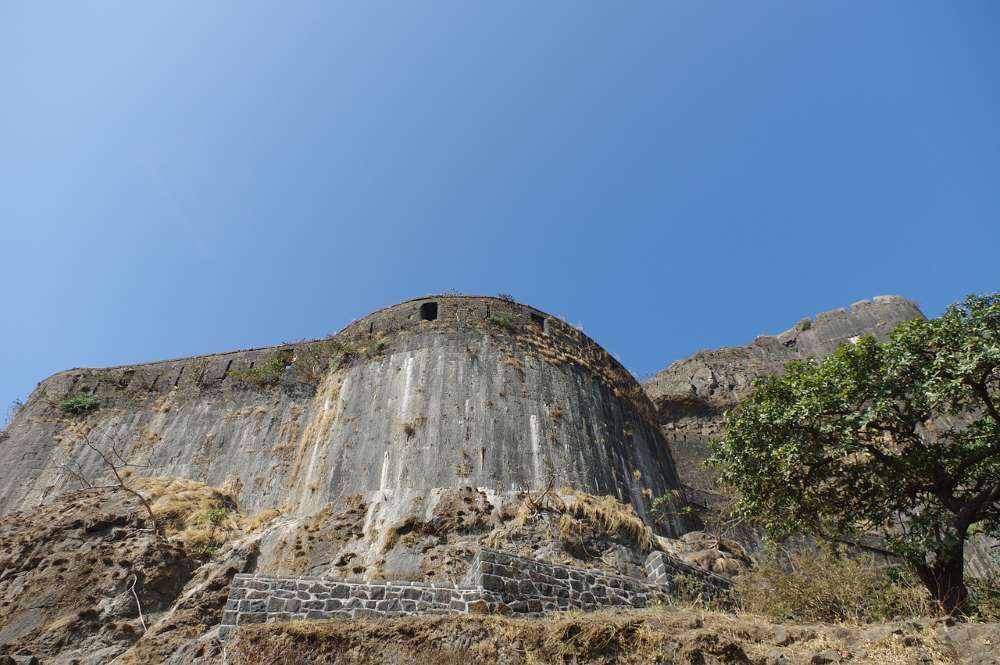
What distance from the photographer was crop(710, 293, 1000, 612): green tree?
8.88 meters

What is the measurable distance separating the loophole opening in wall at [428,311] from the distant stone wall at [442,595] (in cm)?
981

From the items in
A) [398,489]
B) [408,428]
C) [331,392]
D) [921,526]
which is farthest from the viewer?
[331,392]

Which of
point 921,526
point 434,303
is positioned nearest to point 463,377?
point 434,303

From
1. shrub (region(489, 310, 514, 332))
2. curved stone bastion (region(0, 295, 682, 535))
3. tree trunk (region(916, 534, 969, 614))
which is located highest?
shrub (region(489, 310, 514, 332))

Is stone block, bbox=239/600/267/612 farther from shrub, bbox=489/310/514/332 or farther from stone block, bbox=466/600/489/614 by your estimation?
shrub, bbox=489/310/514/332

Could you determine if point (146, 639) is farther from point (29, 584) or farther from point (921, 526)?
point (921, 526)

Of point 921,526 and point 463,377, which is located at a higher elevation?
point 463,377

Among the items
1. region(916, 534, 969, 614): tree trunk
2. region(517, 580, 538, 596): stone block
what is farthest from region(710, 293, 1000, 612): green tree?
region(517, 580, 538, 596): stone block

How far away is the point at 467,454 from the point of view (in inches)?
579

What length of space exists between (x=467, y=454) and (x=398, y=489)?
5.34 feet

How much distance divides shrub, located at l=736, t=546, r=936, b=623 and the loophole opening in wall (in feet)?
36.5

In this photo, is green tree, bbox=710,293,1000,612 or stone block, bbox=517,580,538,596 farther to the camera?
stone block, bbox=517,580,538,596

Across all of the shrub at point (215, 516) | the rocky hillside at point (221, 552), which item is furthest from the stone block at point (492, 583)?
the shrub at point (215, 516)

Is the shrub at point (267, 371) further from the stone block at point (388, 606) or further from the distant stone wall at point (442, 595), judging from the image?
the stone block at point (388, 606)
